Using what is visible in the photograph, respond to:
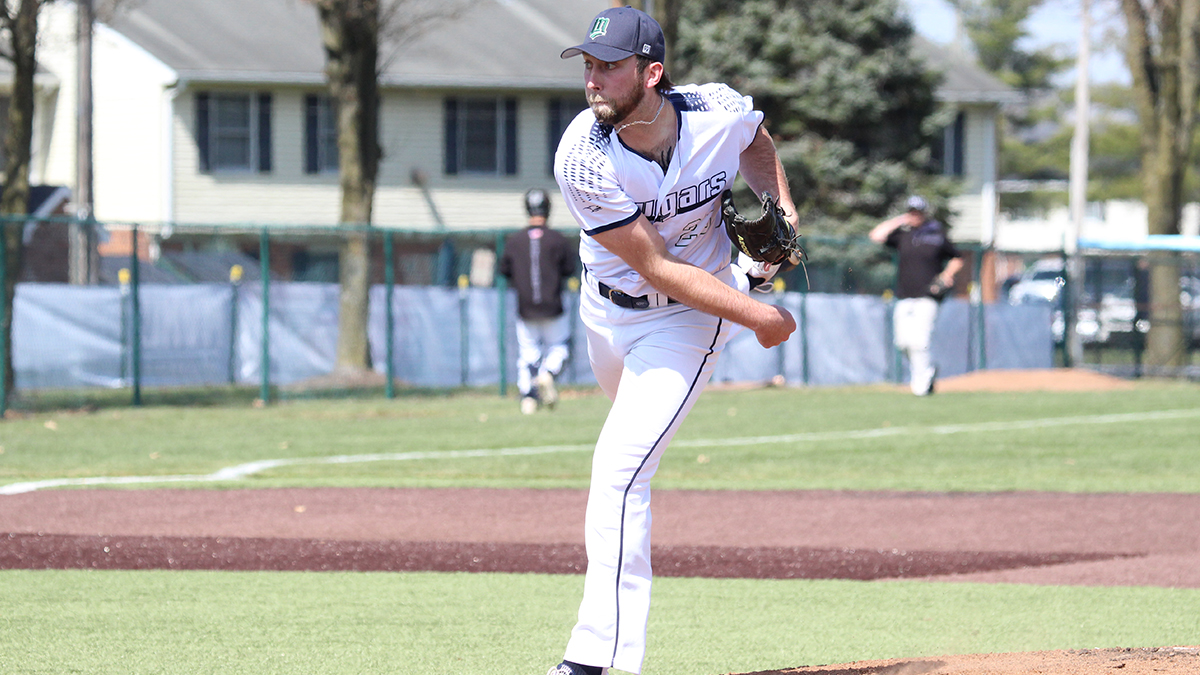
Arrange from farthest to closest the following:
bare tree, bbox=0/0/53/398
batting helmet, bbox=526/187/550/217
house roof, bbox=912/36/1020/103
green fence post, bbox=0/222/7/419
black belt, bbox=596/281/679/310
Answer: house roof, bbox=912/36/1020/103, bare tree, bbox=0/0/53/398, green fence post, bbox=0/222/7/419, batting helmet, bbox=526/187/550/217, black belt, bbox=596/281/679/310

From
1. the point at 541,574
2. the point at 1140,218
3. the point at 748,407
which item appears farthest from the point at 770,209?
the point at 1140,218

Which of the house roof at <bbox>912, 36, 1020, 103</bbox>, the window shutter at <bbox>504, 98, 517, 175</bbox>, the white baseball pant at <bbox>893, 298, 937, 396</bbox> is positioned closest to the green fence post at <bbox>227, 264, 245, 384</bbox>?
the white baseball pant at <bbox>893, 298, 937, 396</bbox>

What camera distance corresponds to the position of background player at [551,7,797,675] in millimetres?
4195

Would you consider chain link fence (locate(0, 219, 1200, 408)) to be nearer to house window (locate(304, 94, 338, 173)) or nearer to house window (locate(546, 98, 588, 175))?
house window (locate(304, 94, 338, 173))

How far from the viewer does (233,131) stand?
3080 cm

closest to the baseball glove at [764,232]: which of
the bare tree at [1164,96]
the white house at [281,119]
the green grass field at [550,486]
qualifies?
the green grass field at [550,486]

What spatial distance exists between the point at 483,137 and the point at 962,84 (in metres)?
12.8

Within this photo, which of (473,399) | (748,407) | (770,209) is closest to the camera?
(770,209)

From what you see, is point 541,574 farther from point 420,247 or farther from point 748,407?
point 420,247

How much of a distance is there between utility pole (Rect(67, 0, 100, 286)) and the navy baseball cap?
14066 millimetres

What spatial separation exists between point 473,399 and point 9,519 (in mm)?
10304

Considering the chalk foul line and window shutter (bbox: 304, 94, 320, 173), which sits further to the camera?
window shutter (bbox: 304, 94, 320, 173)

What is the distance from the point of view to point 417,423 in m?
14.8

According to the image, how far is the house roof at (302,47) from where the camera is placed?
30.1 metres
